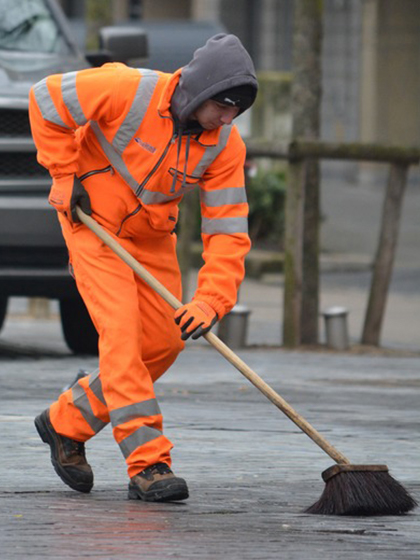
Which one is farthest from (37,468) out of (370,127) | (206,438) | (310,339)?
(370,127)

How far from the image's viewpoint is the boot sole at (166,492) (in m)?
5.62

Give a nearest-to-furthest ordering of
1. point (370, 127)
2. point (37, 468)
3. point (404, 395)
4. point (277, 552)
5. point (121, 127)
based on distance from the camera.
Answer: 1. point (277, 552)
2. point (121, 127)
3. point (37, 468)
4. point (404, 395)
5. point (370, 127)

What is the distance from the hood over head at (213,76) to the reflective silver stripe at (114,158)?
256 millimetres

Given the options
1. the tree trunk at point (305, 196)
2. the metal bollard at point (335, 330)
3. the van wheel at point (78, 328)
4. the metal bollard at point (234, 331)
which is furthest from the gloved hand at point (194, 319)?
the metal bollard at point (335, 330)

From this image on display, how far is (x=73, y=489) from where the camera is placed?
19.3 feet

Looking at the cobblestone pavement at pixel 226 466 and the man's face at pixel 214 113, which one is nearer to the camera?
the cobblestone pavement at pixel 226 466

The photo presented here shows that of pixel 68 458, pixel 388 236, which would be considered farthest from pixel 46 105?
pixel 388 236

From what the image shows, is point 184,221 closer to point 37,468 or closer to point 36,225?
point 36,225

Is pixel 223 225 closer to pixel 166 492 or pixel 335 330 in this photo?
pixel 166 492

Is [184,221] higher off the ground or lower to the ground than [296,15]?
lower

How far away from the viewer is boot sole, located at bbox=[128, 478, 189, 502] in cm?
→ 562

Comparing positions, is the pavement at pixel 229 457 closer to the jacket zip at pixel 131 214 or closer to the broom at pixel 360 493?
the broom at pixel 360 493

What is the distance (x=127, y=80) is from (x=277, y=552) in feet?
5.78

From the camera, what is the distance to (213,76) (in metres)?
5.69
